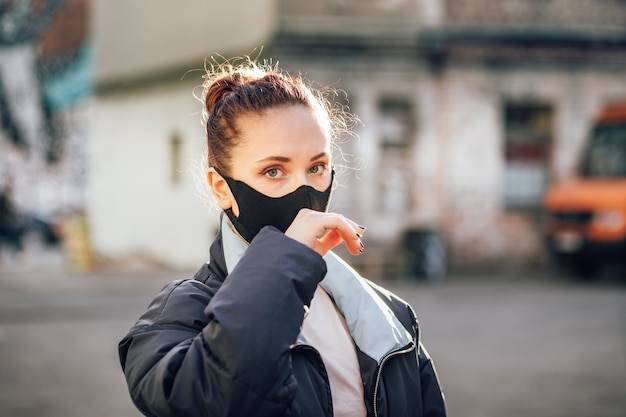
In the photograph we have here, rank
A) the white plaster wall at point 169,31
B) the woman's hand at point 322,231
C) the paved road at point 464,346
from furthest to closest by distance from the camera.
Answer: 1. the white plaster wall at point 169,31
2. the paved road at point 464,346
3. the woman's hand at point 322,231

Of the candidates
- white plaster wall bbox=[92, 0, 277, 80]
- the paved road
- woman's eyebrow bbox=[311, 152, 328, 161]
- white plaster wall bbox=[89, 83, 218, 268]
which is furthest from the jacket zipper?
white plaster wall bbox=[89, 83, 218, 268]

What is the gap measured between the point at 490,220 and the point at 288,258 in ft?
58.6

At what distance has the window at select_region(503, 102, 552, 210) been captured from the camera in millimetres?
19500

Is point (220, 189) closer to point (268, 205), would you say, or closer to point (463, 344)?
point (268, 205)

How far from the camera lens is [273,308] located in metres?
1.79

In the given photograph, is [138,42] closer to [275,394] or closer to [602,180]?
[602,180]

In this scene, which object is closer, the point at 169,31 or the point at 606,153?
the point at 606,153

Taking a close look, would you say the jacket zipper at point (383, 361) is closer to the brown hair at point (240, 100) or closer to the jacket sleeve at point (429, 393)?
the jacket sleeve at point (429, 393)

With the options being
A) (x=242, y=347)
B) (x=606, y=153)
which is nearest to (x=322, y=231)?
(x=242, y=347)

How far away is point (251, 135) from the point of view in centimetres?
203

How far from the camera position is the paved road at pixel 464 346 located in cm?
698

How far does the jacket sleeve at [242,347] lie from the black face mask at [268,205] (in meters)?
0.13

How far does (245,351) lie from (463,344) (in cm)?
823

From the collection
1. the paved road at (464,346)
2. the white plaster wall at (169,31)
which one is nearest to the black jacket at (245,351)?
the paved road at (464,346)
